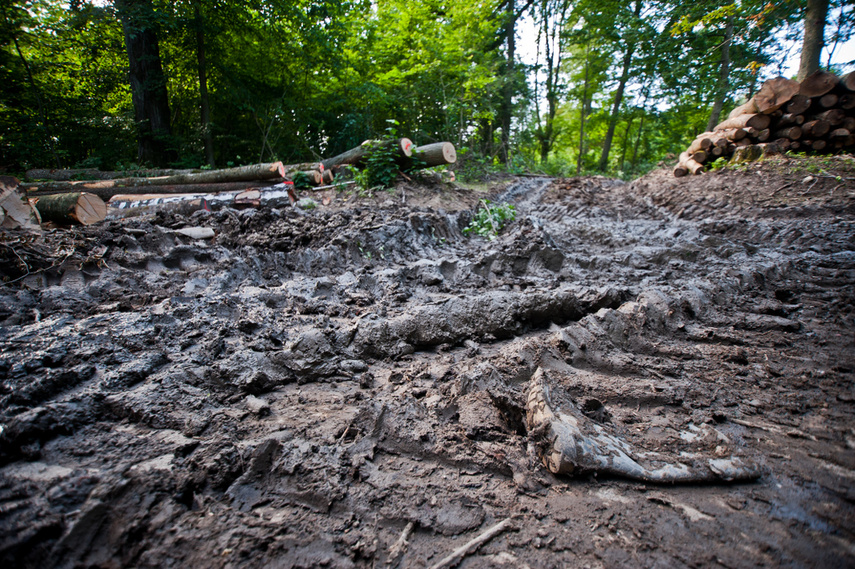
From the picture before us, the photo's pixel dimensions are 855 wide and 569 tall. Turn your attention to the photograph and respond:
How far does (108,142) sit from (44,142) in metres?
1.28

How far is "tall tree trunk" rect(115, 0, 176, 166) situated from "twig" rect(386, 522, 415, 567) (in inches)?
464

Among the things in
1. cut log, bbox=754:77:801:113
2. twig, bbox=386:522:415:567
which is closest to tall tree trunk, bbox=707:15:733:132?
cut log, bbox=754:77:801:113

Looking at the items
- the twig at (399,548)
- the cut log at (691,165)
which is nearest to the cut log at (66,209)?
the twig at (399,548)

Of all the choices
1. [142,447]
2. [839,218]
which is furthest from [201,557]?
[839,218]

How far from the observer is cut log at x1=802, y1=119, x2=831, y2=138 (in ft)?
21.3

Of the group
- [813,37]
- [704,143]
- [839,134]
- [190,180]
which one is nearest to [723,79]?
[813,37]

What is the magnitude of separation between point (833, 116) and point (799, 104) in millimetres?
544

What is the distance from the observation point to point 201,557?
1243mm

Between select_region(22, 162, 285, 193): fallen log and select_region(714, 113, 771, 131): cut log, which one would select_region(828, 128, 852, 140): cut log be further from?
select_region(22, 162, 285, 193): fallen log

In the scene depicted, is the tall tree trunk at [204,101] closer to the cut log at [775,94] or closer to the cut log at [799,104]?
the cut log at [775,94]

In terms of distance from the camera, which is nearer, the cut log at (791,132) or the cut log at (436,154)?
the cut log at (791,132)

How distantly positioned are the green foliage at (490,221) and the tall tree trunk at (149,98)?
895 centimetres

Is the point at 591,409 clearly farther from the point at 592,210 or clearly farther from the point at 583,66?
the point at 583,66

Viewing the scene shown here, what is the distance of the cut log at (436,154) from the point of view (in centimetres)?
721
